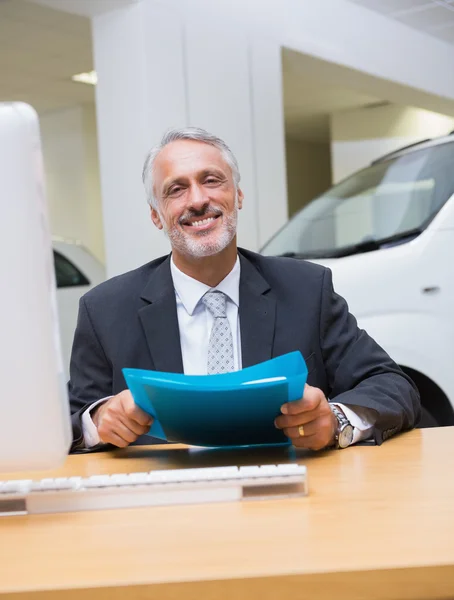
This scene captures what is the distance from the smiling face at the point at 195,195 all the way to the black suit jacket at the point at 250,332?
8cm

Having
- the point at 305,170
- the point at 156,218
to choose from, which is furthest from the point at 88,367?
the point at 305,170

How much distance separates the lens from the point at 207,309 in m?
1.73

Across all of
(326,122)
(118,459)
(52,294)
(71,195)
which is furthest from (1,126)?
(326,122)

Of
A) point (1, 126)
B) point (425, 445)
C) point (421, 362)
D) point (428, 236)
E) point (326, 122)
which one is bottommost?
point (421, 362)

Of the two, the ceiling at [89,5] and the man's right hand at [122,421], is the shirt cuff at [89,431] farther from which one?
the ceiling at [89,5]

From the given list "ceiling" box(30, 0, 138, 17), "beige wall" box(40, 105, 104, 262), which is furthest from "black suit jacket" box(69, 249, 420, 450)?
"beige wall" box(40, 105, 104, 262)

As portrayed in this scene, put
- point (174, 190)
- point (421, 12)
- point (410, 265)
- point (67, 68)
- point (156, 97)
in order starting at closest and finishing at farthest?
point (174, 190), point (410, 265), point (156, 97), point (421, 12), point (67, 68)

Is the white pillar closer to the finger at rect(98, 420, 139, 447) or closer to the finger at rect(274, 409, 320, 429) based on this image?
the finger at rect(98, 420, 139, 447)

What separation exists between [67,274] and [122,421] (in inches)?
197

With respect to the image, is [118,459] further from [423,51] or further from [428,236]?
[423,51]

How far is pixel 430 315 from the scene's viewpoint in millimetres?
3090

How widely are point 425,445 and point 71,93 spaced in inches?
319

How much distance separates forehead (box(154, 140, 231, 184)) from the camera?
5.86ft

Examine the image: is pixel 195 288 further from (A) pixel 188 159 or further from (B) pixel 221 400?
(B) pixel 221 400
